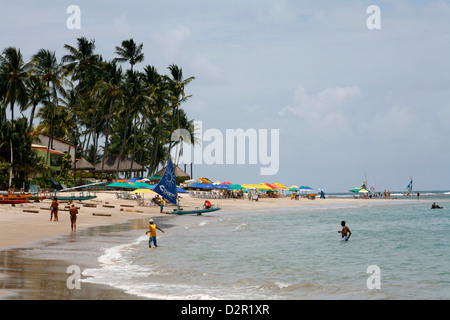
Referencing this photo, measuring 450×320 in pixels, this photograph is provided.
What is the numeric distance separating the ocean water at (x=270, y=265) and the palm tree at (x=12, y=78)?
37.9 metres

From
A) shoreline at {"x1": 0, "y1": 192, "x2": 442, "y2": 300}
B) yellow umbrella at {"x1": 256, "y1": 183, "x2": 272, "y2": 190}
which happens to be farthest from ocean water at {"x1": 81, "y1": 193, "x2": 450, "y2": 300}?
Result: yellow umbrella at {"x1": 256, "y1": 183, "x2": 272, "y2": 190}

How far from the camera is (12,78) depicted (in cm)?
6297

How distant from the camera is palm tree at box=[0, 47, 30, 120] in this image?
62.8 metres

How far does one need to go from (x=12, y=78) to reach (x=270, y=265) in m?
53.1

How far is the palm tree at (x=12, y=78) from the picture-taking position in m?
62.8

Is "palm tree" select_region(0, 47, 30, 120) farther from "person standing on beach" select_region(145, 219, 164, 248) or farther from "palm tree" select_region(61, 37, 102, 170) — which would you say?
"person standing on beach" select_region(145, 219, 164, 248)

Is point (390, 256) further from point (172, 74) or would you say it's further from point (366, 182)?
point (366, 182)

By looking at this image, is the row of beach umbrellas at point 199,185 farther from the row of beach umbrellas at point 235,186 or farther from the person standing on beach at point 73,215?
the person standing on beach at point 73,215

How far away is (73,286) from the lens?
1365cm

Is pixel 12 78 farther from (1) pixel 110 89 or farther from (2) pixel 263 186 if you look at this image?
(2) pixel 263 186

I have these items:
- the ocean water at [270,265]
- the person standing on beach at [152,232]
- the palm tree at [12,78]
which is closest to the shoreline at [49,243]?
the ocean water at [270,265]

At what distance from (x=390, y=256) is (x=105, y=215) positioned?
2364 centimetres

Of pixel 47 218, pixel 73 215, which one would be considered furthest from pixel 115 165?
pixel 73 215

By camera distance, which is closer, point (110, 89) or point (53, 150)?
point (53, 150)
